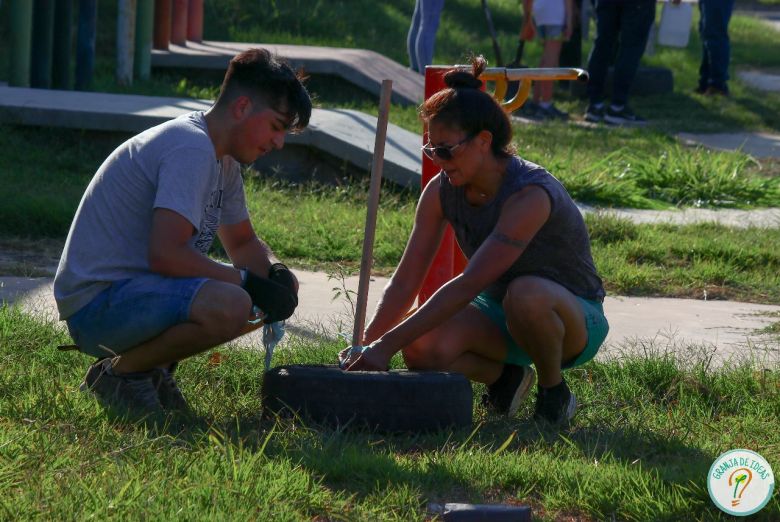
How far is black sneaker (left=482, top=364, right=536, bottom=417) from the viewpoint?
397 centimetres

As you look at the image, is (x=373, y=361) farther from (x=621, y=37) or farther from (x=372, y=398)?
(x=621, y=37)

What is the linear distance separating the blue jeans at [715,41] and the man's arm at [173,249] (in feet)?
32.9

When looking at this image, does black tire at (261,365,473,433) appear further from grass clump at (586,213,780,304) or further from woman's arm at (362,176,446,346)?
grass clump at (586,213,780,304)

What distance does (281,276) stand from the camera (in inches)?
155

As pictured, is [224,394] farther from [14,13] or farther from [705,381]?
[14,13]

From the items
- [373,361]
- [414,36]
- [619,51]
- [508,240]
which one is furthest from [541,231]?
[414,36]

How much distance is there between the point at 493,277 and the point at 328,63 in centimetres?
744

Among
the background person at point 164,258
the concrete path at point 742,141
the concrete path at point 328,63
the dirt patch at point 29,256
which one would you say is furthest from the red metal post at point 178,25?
the background person at point 164,258

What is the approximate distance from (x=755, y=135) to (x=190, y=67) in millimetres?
5205

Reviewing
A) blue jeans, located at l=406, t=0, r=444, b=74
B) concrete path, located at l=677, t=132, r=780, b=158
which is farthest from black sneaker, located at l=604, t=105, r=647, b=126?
blue jeans, located at l=406, t=0, r=444, b=74

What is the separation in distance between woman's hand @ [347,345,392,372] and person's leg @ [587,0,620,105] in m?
7.78

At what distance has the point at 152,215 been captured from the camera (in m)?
3.57

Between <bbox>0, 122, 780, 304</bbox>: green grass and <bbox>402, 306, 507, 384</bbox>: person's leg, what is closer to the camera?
<bbox>402, 306, 507, 384</bbox>: person's leg

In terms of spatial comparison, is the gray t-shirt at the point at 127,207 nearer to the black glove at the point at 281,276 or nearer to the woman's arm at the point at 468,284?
the black glove at the point at 281,276
